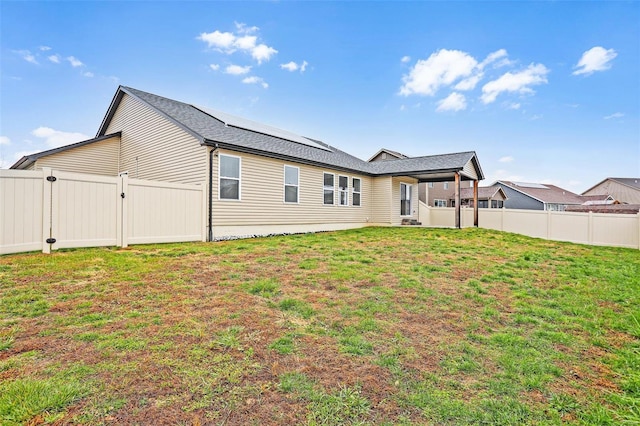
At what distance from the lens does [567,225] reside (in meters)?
14.0

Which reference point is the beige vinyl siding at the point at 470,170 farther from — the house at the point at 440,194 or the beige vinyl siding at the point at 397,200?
the house at the point at 440,194

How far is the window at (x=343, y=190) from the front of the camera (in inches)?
589

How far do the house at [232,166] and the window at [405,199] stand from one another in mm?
1326

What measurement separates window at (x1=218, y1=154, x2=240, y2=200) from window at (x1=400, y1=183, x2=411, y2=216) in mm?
10410

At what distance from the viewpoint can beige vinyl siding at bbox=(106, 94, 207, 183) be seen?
396 inches

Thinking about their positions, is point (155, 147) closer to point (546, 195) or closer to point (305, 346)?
point (305, 346)

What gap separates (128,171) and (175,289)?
10.9 meters

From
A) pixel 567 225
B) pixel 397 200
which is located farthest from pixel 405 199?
pixel 567 225

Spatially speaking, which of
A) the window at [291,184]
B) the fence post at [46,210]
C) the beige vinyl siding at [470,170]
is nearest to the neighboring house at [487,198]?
the beige vinyl siding at [470,170]

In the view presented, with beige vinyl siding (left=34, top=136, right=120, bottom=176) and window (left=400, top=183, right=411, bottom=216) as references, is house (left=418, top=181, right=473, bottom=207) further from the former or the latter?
beige vinyl siding (left=34, top=136, right=120, bottom=176)

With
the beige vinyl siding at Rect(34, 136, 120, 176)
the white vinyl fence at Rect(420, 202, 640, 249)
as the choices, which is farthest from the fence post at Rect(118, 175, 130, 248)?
the white vinyl fence at Rect(420, 202, 640, 249)

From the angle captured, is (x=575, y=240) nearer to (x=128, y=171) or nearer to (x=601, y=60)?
(x=601, y=60)

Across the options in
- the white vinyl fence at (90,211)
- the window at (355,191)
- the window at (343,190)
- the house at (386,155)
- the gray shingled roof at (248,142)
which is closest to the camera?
the white vinyl fence at (90,211)

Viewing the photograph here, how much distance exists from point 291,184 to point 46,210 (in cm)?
767
